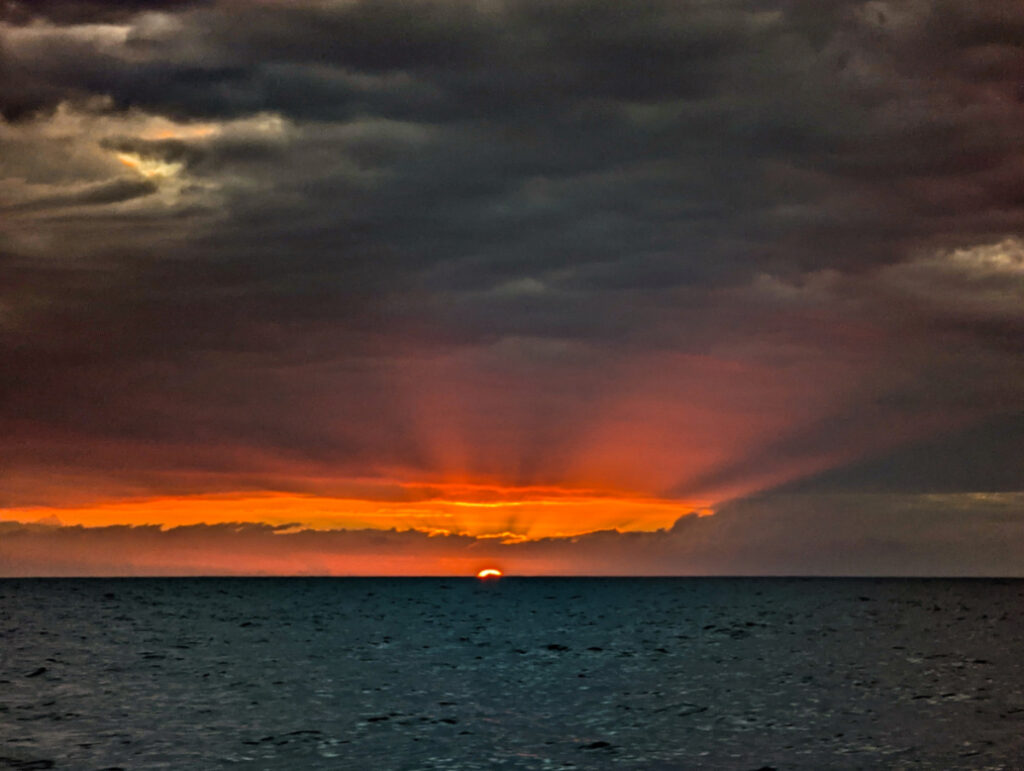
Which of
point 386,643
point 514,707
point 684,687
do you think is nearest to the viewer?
point 514,707

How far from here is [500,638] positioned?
98.8m

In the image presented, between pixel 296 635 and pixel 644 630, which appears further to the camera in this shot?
pixel 644 630

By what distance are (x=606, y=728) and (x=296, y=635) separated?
6030cm

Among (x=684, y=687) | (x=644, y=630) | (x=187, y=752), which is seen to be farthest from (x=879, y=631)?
(x=187, y=752)

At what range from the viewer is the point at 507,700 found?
51.8 m

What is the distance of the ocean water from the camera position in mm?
37281

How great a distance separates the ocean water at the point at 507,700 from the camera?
3728cm

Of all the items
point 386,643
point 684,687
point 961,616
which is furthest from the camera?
point 961,616

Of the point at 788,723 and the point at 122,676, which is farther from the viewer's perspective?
the point at 122,676

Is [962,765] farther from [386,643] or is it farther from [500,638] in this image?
[500,638]

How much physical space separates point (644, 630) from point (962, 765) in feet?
256

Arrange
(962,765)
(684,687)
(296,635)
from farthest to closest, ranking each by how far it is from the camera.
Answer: (296,635) < (684,687) < (962,765)

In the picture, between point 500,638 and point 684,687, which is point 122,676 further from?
point 500,638

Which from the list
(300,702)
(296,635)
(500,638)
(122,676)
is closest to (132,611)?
(296,635)
